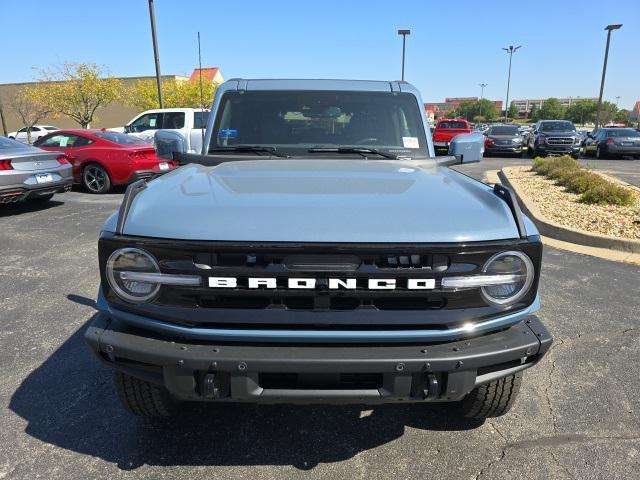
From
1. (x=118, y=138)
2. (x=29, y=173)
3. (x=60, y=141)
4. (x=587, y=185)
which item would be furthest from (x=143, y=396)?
(x=60, y=141)

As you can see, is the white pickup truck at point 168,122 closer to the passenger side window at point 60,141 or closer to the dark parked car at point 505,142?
the passenger side window at point 60,141

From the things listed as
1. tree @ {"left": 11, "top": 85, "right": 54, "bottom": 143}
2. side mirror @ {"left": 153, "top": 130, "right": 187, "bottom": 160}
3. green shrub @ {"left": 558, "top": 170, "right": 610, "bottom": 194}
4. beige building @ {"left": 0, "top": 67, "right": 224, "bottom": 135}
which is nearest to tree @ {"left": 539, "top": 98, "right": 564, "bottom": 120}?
beige building @ {"left": 0, "top": 67, "right": 224, "bottom": 135}

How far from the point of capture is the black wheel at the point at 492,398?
256cm

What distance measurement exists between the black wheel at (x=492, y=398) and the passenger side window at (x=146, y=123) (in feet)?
47.5

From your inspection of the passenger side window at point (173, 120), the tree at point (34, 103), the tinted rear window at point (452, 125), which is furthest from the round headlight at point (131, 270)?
the tree at point (34, 103)

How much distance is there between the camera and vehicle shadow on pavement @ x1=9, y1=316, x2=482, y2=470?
2.60 metres

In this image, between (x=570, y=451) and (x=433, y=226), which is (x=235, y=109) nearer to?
(x=433, y=226)

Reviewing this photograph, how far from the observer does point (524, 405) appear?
306 cm

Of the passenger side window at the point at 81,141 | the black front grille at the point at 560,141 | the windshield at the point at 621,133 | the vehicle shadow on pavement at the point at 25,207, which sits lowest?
the vehicle shadow on pavement at the point at 25,207

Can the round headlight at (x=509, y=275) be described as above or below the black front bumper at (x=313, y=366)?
above

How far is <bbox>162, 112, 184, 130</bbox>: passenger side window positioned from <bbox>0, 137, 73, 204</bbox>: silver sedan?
5.63 meters

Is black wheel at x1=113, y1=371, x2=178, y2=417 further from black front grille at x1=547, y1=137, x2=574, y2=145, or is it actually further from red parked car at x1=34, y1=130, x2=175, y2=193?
black front grille at x1=547, y1=137, x2=574, y2=145

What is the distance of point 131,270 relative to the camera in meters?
2.16

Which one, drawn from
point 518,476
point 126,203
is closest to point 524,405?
point 518,476
